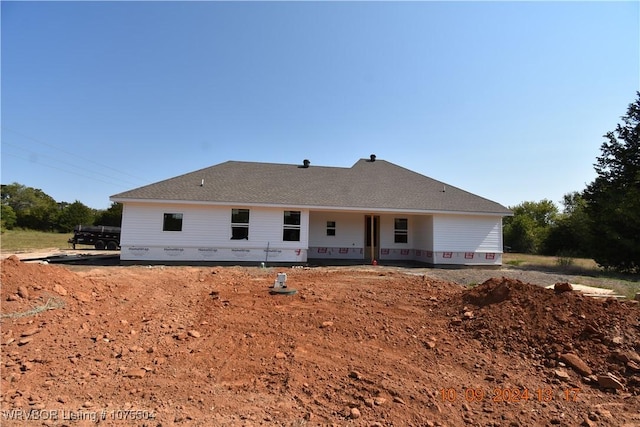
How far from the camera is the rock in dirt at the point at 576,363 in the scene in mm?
4363

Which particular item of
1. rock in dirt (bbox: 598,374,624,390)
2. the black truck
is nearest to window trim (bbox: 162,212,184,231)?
the black truck

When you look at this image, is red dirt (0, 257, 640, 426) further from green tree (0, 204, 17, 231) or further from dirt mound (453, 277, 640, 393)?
green tree (0, 204, 17, 231)

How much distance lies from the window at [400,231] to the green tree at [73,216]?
43108mm

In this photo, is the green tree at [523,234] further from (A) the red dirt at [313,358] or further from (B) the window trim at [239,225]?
(A) the red dirt at [313,358]

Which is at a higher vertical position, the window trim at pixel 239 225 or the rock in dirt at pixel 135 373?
the window trim at pixel 239 225

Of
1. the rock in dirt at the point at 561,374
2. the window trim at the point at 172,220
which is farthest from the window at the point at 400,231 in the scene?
the rock in dirt at the point at 561,374

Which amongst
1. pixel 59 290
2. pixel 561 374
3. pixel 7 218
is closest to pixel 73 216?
pixel 7 218

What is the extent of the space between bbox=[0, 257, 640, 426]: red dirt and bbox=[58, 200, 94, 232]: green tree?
1792 inches

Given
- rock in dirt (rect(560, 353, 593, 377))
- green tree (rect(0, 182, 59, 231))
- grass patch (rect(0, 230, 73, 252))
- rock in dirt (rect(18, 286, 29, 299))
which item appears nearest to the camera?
rock in dirt (rect(560, 353, 593, 377))

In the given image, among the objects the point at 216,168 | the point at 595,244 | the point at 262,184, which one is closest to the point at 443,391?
the point at 262,184

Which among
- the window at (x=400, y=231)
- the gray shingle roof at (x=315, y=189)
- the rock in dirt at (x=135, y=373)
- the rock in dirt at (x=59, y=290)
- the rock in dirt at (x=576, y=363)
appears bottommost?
the rock in dirt at (x=135, y=373)

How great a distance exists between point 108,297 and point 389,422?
21.7 ft

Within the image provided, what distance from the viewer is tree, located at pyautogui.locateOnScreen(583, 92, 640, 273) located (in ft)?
55.8

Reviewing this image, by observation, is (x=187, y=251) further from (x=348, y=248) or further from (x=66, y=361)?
(x=66, y=361)
